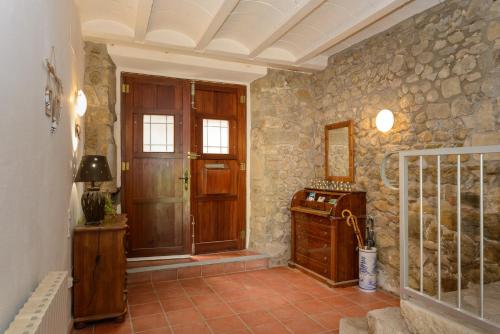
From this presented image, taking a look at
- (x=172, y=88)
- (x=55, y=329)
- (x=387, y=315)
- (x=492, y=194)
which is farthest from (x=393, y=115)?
(x=55, y=329)

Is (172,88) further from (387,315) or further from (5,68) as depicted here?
(387,315)

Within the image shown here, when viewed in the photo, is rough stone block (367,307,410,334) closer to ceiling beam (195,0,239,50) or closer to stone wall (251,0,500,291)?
stone wall (251,0,500,291)

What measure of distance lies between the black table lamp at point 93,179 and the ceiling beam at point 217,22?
1673 millimetres

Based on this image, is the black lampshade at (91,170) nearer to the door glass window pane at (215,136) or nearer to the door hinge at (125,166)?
the door hinge at (125,166)

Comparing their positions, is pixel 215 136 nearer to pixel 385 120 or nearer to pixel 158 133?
pixel 158 133

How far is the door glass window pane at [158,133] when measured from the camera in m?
4.27

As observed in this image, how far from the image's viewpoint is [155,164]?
4293mm

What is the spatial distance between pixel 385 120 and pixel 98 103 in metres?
3.14

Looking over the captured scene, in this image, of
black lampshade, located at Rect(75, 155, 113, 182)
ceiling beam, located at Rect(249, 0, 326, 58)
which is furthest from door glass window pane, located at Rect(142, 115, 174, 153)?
black lampshade, located at Rect(75, 155, 113, 182)

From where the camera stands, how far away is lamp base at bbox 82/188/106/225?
283cm

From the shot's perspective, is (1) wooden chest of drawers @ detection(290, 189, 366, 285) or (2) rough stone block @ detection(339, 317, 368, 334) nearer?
(2) rough stone block @ detection(339, 317, 368, 334)

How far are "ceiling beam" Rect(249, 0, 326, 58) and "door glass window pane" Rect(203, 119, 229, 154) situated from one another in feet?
3.59

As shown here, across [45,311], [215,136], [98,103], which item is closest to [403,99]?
[215,136]

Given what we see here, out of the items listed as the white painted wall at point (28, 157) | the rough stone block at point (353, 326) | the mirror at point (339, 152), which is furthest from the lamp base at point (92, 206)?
the mirror at point (339, 152)
